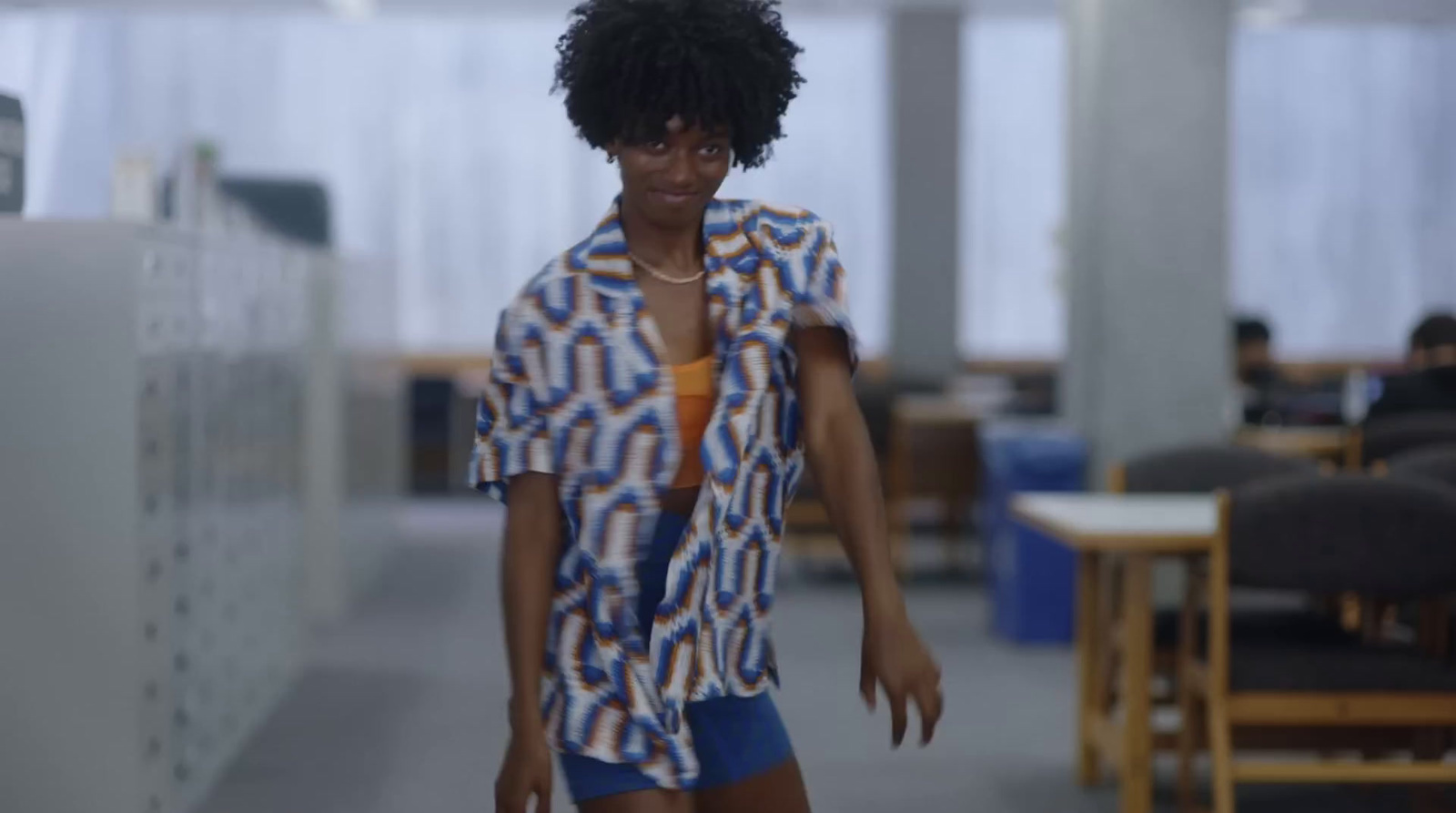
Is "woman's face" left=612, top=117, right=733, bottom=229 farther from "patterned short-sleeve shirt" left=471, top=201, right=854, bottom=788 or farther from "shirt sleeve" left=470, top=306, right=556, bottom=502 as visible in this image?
"shirt sleeve" left=470, top=306, right=556, bottom=502

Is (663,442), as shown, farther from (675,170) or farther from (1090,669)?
(1090,669)

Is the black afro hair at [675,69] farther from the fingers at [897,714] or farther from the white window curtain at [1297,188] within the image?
the white window curtain at [1297,188]

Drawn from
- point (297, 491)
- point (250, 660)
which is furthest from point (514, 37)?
point (250, 660)

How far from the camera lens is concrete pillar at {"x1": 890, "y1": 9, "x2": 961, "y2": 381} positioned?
11570 mm

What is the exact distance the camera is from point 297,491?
5.97 meters

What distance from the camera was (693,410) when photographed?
65.4 inches

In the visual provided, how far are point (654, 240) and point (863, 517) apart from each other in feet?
1.05

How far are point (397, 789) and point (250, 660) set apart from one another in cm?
87

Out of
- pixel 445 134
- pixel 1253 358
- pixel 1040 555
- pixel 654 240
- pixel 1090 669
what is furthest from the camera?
pixel 445 134

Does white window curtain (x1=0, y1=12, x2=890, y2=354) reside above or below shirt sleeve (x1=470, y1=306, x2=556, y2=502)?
above

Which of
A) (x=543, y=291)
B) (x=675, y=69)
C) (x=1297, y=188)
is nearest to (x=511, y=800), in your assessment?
(x=543, y=291)

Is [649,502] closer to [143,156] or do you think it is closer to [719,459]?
[719,459]

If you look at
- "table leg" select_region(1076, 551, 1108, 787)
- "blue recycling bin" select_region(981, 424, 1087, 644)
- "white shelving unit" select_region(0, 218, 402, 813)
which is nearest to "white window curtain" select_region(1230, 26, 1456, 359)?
"blue recycling bin" select_region(981, 424, 1087, 644)

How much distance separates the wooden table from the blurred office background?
0.63 ft
